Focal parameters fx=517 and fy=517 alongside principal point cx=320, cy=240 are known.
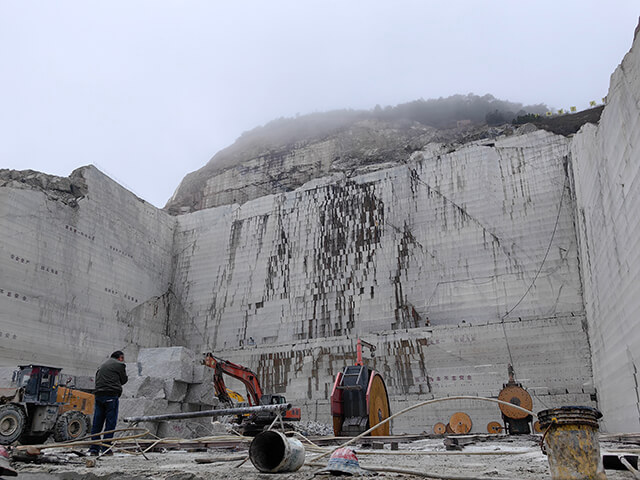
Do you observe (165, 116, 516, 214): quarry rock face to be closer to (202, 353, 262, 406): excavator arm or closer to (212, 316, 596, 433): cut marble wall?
(212, 316, 596, 433): cut marble wall

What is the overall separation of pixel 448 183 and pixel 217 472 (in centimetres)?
1658

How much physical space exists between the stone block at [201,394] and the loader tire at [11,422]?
4.79 metres

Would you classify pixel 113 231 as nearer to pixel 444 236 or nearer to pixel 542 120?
pixel 444 236

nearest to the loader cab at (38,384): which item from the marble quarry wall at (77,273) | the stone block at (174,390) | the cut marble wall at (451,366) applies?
the stone block at (174,390)

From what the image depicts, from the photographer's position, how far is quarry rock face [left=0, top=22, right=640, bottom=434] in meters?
14.2

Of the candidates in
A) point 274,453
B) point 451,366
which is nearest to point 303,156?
point 451,366

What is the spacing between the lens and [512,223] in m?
16.9

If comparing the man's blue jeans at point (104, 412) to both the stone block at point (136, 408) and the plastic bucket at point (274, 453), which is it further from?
the stone block at point (136, 408)

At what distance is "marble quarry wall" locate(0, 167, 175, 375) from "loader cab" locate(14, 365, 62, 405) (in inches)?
303

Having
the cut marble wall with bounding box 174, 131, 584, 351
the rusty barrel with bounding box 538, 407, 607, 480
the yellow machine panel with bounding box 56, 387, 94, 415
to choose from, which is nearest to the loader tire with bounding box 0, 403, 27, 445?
the yellow machine panel with bounding box 56, 387, 94, 415

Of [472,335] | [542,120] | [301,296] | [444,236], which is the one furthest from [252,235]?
[542,120]

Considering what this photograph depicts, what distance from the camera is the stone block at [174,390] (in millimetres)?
10766

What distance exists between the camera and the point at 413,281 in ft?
58.1

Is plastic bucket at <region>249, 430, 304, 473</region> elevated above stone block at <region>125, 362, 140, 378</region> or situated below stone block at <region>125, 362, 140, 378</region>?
below
